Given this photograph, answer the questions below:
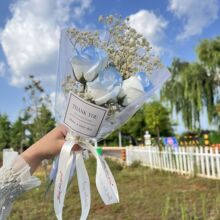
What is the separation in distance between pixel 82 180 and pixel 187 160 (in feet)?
21.7

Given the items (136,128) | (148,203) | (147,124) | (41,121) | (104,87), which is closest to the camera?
(104,87)

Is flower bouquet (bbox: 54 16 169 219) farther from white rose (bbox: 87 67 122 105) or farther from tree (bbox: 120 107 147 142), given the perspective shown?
tree (bbox: 120 107 147 142)

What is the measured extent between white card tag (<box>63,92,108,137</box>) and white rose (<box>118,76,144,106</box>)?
10cm

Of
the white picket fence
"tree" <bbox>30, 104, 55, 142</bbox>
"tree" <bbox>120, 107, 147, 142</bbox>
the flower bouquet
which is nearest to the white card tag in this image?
the flower bouquet

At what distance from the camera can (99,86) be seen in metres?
1.10

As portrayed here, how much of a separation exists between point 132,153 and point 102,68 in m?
10.5

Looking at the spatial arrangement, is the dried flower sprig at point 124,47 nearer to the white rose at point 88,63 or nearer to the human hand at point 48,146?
the white rose at point 88,63

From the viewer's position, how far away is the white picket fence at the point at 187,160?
21.8 ft

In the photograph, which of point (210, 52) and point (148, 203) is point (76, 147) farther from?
point (210, 52)

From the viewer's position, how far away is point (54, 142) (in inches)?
47.2

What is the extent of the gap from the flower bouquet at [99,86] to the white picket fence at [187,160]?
5.66m

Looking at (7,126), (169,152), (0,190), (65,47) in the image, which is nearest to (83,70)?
(65,47)

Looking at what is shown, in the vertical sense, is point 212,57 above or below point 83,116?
above

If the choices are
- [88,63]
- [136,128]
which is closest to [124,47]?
[88,63]
